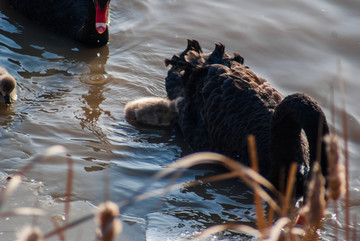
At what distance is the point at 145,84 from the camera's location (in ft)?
18.5

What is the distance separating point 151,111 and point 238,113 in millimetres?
854

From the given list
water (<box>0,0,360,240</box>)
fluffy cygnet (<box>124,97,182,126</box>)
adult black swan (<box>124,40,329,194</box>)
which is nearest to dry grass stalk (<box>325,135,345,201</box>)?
water (<box>0,0,360,240</box>)

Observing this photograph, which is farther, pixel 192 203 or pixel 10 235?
pixel 192 203

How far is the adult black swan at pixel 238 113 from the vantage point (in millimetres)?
3906

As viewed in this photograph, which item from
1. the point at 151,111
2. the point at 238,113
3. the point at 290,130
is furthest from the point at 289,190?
the point at 151,111

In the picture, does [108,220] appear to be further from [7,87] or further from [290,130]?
[7,87]

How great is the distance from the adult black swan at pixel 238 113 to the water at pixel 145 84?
0.92ft

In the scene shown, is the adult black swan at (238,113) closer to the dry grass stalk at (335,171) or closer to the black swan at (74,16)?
the black swan at (74,16)

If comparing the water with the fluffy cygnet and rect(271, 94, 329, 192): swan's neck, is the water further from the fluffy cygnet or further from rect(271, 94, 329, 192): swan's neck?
rect(271, 94, 329, 192): swan's neck

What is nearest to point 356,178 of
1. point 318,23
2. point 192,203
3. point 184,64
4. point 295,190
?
point 295,190

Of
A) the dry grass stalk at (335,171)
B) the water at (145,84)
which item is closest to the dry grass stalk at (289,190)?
the dry grass stalk at (335,171)

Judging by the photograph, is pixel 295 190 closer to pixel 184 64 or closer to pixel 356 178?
pixel 356 178

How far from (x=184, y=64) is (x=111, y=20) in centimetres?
242

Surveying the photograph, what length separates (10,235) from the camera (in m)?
2.99
